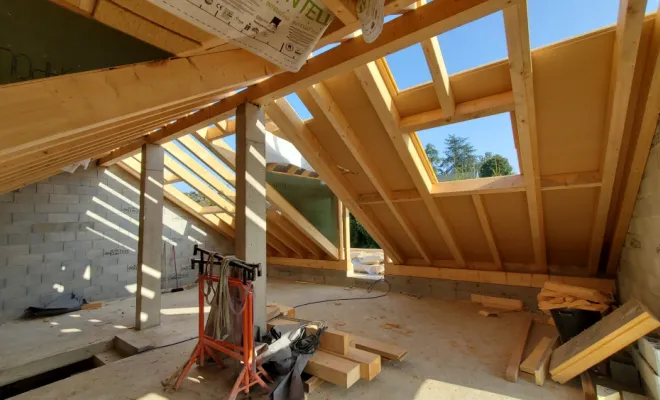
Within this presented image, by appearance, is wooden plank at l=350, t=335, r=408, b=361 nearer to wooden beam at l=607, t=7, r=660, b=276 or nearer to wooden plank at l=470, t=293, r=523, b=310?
wooden plank at l=470, t=293, r=523, b=310

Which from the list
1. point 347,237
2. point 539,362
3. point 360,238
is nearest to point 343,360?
point 539,362

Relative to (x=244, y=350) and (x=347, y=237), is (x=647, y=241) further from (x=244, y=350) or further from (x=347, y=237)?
(x=347, y=237)

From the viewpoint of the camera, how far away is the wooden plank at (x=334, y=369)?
2303mm

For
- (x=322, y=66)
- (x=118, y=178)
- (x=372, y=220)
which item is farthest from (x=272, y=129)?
(x=118, y=178)

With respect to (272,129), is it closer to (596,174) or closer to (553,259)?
(596,174)

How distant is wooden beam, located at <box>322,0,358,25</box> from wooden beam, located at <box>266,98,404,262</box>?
1819 mm

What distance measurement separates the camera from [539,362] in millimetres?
2705

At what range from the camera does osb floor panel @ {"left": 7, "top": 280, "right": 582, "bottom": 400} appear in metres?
2.40

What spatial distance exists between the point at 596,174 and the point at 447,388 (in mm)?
2471

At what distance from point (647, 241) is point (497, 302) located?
2.16 meters

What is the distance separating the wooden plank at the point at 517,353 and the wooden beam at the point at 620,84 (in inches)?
60.8

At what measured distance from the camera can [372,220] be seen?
15.8 feet

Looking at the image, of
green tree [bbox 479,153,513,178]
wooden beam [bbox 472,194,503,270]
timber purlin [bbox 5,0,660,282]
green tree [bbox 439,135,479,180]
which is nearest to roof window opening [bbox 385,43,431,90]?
timber purlin [bbox 5,0,660,282]

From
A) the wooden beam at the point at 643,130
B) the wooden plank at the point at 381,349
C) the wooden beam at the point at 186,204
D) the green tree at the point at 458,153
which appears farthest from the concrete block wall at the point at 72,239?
the green tree at the point at 458,153
